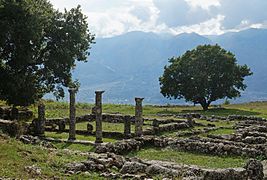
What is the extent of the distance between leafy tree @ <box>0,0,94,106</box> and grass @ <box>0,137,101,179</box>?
16658 mm

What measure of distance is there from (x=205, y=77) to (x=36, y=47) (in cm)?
3131

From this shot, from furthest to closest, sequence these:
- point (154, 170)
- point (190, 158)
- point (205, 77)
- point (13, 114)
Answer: point (205, 77) → point (13, 114) → point (190, 158) → point (154, 170)

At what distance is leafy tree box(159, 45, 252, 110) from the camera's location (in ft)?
220

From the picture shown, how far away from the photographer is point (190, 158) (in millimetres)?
27172

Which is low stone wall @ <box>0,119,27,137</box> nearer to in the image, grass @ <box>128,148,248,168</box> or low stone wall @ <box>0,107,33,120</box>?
grass @ <box>128,148,248,168</box>

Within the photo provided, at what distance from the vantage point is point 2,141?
937 inches

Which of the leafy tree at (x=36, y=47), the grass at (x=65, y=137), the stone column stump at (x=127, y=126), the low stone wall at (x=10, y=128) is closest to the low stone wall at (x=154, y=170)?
the low stone wall at (x=10, y=128)

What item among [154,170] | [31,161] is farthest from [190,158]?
[31,161]

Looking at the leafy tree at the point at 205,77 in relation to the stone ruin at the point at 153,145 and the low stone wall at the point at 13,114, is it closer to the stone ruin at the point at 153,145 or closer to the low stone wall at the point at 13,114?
the stone ruin at the point at 153,145

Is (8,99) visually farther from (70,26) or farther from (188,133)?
(188,133)

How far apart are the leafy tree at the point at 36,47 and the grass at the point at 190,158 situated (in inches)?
637

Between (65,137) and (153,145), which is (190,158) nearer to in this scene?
(153,145)

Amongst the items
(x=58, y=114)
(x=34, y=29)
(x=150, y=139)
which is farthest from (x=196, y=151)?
(x=58, y=114)

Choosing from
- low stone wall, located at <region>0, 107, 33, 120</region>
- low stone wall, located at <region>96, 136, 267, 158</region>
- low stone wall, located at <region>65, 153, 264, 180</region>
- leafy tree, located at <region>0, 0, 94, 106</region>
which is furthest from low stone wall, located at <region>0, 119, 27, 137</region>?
low stone wall, located at <region>0, 107, 33, 120</region>
